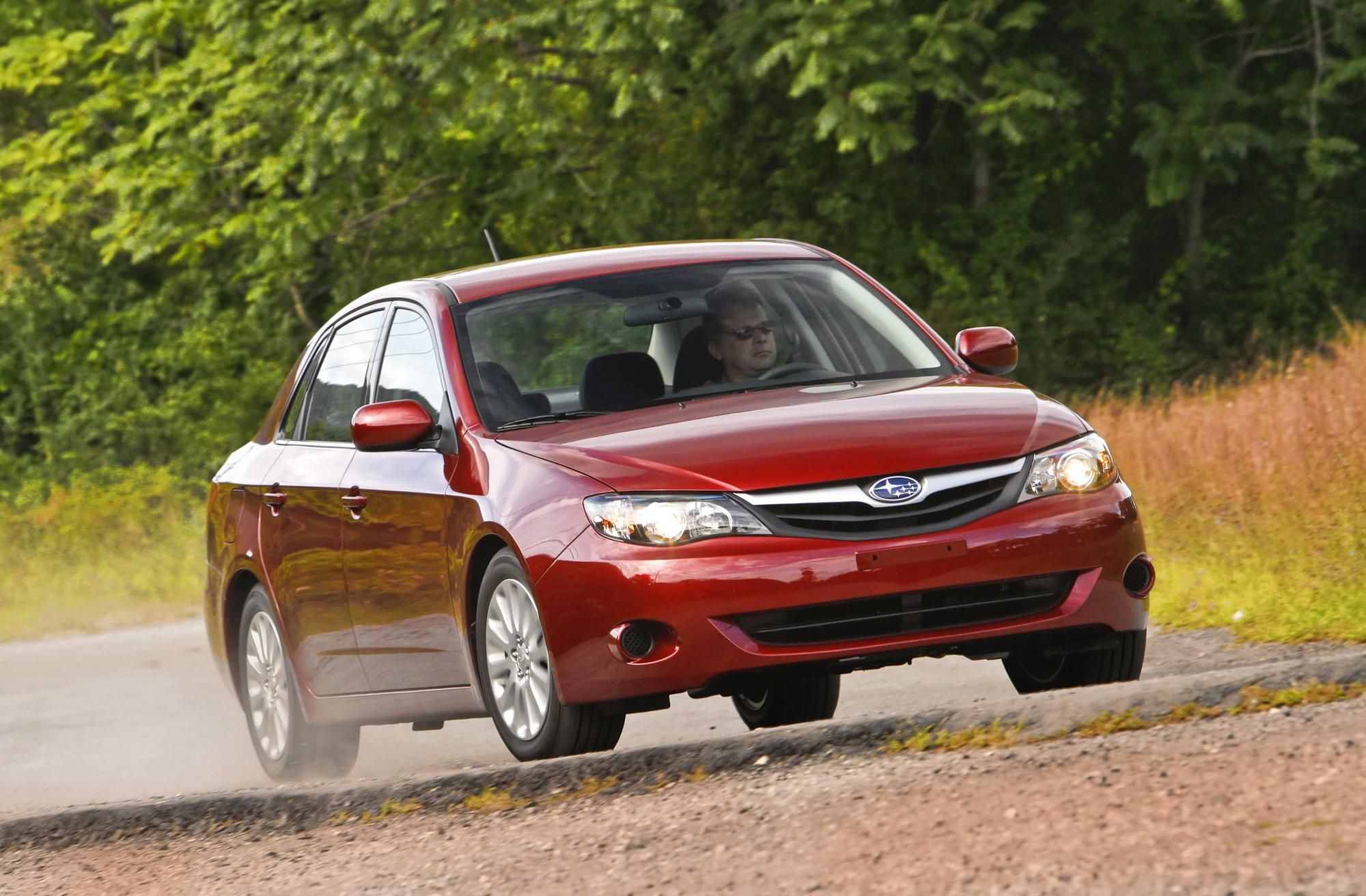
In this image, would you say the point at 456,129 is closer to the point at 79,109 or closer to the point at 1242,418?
the point at 79,109

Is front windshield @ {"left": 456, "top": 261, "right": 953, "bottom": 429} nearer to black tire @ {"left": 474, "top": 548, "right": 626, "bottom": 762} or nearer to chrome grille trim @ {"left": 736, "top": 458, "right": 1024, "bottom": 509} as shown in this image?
black tire @ {"left": 474, "top": 548, "right": 626, "bottom": 762}

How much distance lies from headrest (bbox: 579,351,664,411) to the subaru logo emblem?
1197 mm

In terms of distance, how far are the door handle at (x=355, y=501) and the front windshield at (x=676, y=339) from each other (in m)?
0.63

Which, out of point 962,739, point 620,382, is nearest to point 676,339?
point 620,382

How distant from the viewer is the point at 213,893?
18.9ft

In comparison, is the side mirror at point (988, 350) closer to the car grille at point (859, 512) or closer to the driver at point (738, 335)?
the driver at point (738, 335)

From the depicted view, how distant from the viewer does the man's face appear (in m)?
7.64

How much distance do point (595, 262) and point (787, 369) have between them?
833 millimetres

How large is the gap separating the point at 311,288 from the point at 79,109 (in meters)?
3.60

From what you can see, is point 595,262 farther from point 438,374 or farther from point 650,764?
point 650,764

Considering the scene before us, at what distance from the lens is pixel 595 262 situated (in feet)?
26.1

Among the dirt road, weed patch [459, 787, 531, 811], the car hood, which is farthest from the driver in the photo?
weed patch [459, 787, 531, 811]

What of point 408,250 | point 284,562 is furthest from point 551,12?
point 284,562

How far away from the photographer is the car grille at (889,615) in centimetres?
632
